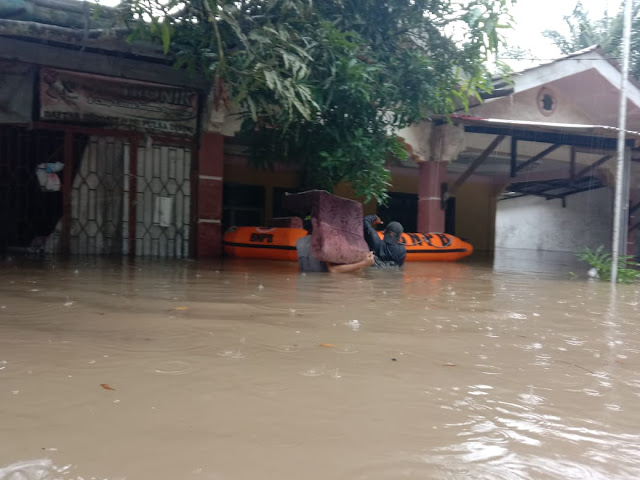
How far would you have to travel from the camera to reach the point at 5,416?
4.79ft

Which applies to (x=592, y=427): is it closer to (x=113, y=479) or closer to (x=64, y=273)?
(x=113, y=479)

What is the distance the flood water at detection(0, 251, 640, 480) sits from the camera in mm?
1298

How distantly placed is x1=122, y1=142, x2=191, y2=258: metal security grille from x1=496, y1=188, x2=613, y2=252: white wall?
12.0 m

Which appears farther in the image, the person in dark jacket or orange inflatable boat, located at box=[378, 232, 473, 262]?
orange inflatable boat, located at box=[378, 232, 473, 262]

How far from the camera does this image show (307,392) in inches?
70.5

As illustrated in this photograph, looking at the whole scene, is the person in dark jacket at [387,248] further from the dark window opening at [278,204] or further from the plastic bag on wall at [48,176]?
the dark window opening at [278,204]

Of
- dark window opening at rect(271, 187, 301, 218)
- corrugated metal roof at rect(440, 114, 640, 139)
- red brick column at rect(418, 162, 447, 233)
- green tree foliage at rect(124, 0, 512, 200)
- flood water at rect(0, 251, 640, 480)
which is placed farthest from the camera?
dark window opening at rect(271, 187, 301, 218)

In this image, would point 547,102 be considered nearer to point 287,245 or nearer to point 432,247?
A: point 432,247

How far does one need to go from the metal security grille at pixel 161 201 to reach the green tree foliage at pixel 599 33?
11.5 m

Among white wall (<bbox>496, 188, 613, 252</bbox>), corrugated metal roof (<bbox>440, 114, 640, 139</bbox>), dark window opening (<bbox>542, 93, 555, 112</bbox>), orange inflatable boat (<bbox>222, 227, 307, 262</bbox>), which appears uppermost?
dark window opening (<bbox>542, 93, 555, 112</bbox>)

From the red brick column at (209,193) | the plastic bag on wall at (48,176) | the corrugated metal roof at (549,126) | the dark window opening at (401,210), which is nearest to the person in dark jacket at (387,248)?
the corrugated metal roof at (549,126)

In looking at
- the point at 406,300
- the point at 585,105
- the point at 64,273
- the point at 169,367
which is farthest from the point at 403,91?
the point at 585,105

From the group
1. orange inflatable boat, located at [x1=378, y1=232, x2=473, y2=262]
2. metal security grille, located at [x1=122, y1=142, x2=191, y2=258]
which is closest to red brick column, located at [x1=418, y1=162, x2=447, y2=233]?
orange inflatable boat, located at [x1=378, y1=232, x2=473, y2=262]

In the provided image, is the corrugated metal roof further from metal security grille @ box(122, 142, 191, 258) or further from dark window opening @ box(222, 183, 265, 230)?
dark window opening @ box(222, 183, 265, 230)
